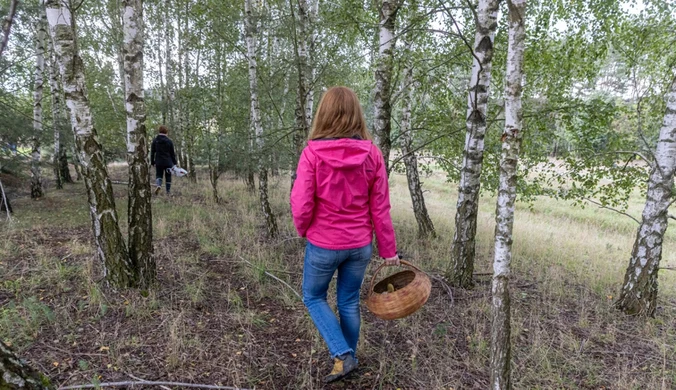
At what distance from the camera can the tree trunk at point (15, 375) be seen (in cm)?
129

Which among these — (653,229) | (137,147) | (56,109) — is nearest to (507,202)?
(653,229)

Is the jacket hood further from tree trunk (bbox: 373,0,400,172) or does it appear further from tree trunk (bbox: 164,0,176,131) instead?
tree trunk (bbox: 164,0,176,131)

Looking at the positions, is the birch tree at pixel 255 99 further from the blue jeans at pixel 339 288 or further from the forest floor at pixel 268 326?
the blue jeans at pixel 339 288

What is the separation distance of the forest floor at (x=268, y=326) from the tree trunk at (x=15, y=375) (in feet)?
4.01

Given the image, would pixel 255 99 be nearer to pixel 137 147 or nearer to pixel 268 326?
pixel 137 147

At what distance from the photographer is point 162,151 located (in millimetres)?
9156

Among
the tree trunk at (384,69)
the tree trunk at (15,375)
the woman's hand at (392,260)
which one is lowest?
the tree trunk at (15,375)

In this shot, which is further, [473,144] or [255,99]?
[255,99]

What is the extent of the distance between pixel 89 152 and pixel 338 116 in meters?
2.57

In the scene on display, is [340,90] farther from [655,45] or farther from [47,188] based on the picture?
[47,188]

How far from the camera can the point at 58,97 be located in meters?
10.4

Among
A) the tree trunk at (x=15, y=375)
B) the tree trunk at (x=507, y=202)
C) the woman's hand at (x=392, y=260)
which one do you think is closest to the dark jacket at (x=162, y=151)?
the woman's hand at (x=392, y=260)

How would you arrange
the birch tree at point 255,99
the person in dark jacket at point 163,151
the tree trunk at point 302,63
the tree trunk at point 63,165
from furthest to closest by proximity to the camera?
1. the tree trunk at point 63,165
2. the person in dark jacket at point 163,151
3. the birch tree at point 255,99
4. the tree trunk at point 302,63

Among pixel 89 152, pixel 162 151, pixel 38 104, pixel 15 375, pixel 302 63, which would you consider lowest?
pixel 15 375
